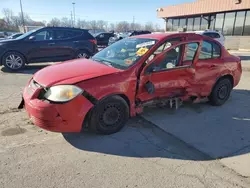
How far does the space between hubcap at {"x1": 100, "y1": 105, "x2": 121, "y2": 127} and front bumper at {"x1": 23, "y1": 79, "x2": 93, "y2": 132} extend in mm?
343

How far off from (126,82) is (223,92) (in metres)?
2.81

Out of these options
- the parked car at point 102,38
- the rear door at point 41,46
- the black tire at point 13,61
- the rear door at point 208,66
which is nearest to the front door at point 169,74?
the rear door at point 208,66

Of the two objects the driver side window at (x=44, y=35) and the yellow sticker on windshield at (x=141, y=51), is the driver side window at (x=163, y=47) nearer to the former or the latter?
the yellow sticker on windshield at (x=141, y=51)

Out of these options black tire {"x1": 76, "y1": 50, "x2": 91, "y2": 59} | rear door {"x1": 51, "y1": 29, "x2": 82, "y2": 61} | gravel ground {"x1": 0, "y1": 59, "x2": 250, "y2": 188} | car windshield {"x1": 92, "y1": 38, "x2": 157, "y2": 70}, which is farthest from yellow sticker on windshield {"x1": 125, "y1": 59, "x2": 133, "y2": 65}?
black tire {"x1": 76, "y1": 50, "x2": 91, "y2": 59}

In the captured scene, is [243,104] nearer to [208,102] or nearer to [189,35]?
[208,102]

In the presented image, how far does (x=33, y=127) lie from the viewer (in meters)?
3.91

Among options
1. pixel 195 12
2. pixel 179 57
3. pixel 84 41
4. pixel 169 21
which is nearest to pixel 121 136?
pixel 179 57

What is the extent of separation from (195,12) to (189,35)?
80.4 feet

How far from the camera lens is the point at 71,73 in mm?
3527

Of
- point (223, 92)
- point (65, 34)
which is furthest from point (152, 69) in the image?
point (65, 34)

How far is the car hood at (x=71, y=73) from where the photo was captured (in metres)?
3.30

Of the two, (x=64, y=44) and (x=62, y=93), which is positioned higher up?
(x=64, y=44)

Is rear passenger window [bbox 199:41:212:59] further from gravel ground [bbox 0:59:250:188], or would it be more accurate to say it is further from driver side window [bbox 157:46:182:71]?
gravel ground [bbox 0:59:250:188]

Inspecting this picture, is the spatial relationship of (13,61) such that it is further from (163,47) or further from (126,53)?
(163,47)
